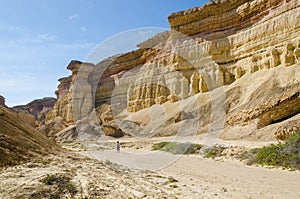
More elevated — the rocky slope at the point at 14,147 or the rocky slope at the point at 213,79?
the rocky slope at the point at 213,79

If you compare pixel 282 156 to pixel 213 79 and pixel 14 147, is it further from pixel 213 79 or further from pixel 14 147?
pixel 213 79

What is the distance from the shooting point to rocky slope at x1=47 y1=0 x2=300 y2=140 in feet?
76.2

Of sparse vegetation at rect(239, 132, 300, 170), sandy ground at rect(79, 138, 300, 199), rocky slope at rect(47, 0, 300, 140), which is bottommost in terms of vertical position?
sandy ground at rect(79, 138, 300, 199)

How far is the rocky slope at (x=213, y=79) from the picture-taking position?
23219 millimetres

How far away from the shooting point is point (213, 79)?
3816cm

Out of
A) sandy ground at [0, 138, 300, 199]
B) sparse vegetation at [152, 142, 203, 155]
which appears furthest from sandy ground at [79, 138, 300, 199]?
sparse vegetation at [152, 142, 203, 155]

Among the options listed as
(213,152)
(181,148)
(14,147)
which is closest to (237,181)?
(213,152)

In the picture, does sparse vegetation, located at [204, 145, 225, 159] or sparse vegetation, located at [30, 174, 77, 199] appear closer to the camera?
sparse vegetation, located at [30, 174, 77, 199]

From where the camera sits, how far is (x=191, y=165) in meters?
13.1

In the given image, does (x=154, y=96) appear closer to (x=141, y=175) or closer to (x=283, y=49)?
(x=283, y=49)

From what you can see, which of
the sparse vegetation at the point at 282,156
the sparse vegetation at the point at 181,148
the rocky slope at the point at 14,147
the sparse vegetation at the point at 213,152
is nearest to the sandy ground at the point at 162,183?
the rocky slope at the point at 14,147

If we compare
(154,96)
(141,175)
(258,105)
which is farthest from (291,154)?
(154,96)

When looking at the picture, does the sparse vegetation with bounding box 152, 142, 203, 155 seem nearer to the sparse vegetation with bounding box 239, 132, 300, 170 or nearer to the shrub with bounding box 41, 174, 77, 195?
the sparse vegetation with bounding box 239, 132, 300, 170

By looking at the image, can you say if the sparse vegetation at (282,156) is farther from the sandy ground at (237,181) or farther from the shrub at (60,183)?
the shrub at (60,183)
